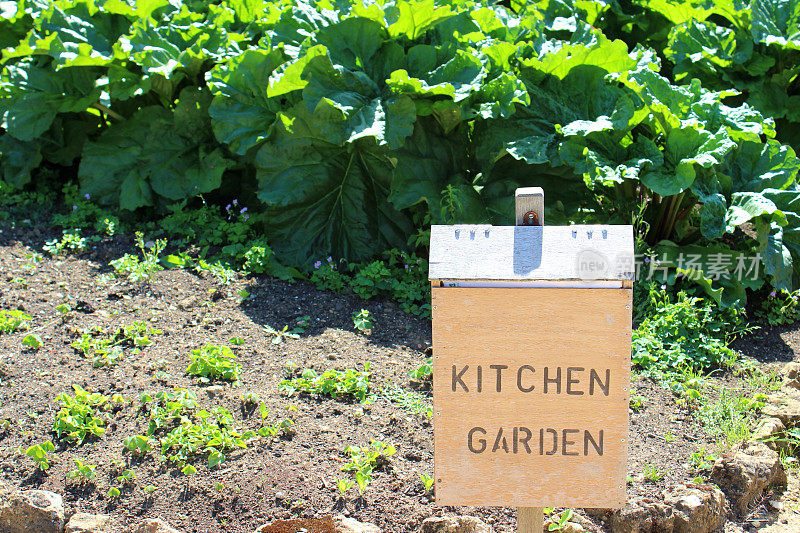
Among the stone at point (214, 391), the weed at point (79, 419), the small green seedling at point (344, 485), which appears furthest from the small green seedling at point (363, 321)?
the weed at point (79, 419)

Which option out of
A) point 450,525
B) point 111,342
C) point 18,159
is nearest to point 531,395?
point 450,525

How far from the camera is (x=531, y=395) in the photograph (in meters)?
Result: 2.33

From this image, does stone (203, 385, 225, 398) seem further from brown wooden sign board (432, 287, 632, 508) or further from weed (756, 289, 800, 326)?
weed (756, 289, 800, 326)

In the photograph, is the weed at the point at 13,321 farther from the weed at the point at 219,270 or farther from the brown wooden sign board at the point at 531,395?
the brown wooden sign board at the point at 531,395

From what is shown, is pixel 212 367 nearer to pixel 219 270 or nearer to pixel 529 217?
pixel 219 270

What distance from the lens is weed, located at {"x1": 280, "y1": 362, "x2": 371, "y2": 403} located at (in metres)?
3.52

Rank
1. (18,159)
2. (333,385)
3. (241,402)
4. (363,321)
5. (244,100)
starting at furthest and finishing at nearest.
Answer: (18,159)
(244,100)
(363,321)
(333,385)
(241,402)

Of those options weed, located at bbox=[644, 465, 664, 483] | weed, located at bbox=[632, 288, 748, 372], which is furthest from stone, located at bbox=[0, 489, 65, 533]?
weed, located at bbox=[632, 288, 748, 372]

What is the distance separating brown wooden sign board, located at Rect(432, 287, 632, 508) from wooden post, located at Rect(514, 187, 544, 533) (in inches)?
3.9

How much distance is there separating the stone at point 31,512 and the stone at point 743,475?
8.09ft

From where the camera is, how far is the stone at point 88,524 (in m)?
2.90

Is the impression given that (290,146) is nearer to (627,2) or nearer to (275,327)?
Result: (275,327)

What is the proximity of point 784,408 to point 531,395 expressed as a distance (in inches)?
76.6

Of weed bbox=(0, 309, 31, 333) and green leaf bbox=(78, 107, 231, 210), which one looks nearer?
weed bbox=(0, 309, 31, 333)
